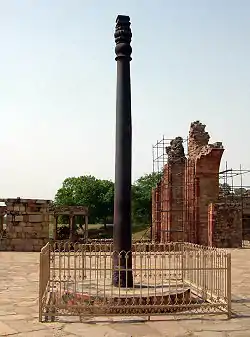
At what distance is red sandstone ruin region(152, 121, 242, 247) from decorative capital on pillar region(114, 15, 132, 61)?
15426 mm

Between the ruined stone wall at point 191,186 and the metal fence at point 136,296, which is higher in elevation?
the ruined stone wall at point 191,186

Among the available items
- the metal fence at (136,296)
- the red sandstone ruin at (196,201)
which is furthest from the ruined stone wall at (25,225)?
the metal fence at (136,296)

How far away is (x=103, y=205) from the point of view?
50.2 metres

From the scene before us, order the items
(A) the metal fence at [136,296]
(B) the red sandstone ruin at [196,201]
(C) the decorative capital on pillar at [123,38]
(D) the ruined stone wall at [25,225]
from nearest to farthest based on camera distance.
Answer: (A) the metal fence at [136,296] < (C) the decorative capital on pillar at [123,38] < (D) the ruined stone wall at [25,225] < (B) the red sandstone ruin at [196,201]

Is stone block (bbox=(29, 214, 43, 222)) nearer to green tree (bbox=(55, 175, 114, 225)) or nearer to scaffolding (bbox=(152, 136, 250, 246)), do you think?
scaffolding (bbox=(152, 136, 250, 246))

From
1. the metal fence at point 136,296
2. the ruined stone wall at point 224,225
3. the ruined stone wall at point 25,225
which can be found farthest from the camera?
the ruined stone wall at point 224,225

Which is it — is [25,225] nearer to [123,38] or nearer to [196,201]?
[196,201]

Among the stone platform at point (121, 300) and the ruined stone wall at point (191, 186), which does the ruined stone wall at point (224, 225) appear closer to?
the ruined stone wall at point (191, 186)

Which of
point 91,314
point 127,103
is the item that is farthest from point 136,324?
point 127,103

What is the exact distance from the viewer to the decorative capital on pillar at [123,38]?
8.14m

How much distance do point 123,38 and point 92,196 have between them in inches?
1692

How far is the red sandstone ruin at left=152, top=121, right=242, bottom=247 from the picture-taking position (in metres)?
22.8

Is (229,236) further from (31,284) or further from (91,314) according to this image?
(91,314)

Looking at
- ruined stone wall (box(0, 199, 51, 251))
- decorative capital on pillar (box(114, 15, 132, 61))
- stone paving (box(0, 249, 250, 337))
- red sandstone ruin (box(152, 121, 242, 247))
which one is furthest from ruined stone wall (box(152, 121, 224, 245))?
stone paving (box(0, 249, 250, 337))
